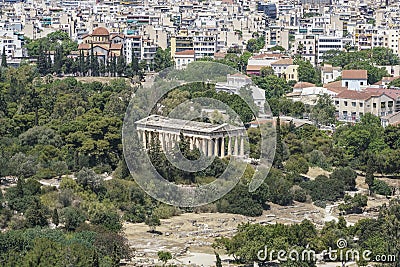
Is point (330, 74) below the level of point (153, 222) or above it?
below

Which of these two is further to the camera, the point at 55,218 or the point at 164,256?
the point at 55,218

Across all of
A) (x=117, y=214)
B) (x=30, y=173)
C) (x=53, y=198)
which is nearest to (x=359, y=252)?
(x=117, y=214)

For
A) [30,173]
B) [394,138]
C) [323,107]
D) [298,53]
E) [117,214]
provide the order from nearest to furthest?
[117,214] → [30,173] → [394,138] → [323,107] → [298,53]

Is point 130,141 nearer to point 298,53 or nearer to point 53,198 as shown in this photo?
point 53,198

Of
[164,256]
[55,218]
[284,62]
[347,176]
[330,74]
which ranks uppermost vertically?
[55,218]

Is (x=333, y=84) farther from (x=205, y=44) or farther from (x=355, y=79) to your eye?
(x=205, y=44)

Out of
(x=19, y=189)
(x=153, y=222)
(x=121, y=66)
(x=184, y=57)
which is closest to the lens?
(x=153, y=222)

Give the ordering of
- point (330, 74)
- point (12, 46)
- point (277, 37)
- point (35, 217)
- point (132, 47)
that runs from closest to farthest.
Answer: point (35, 217)
point (330, 74)
point (132, 47)
point (12, 46)
point (277, 37)

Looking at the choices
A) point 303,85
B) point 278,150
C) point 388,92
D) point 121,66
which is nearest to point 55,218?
point 278,150
